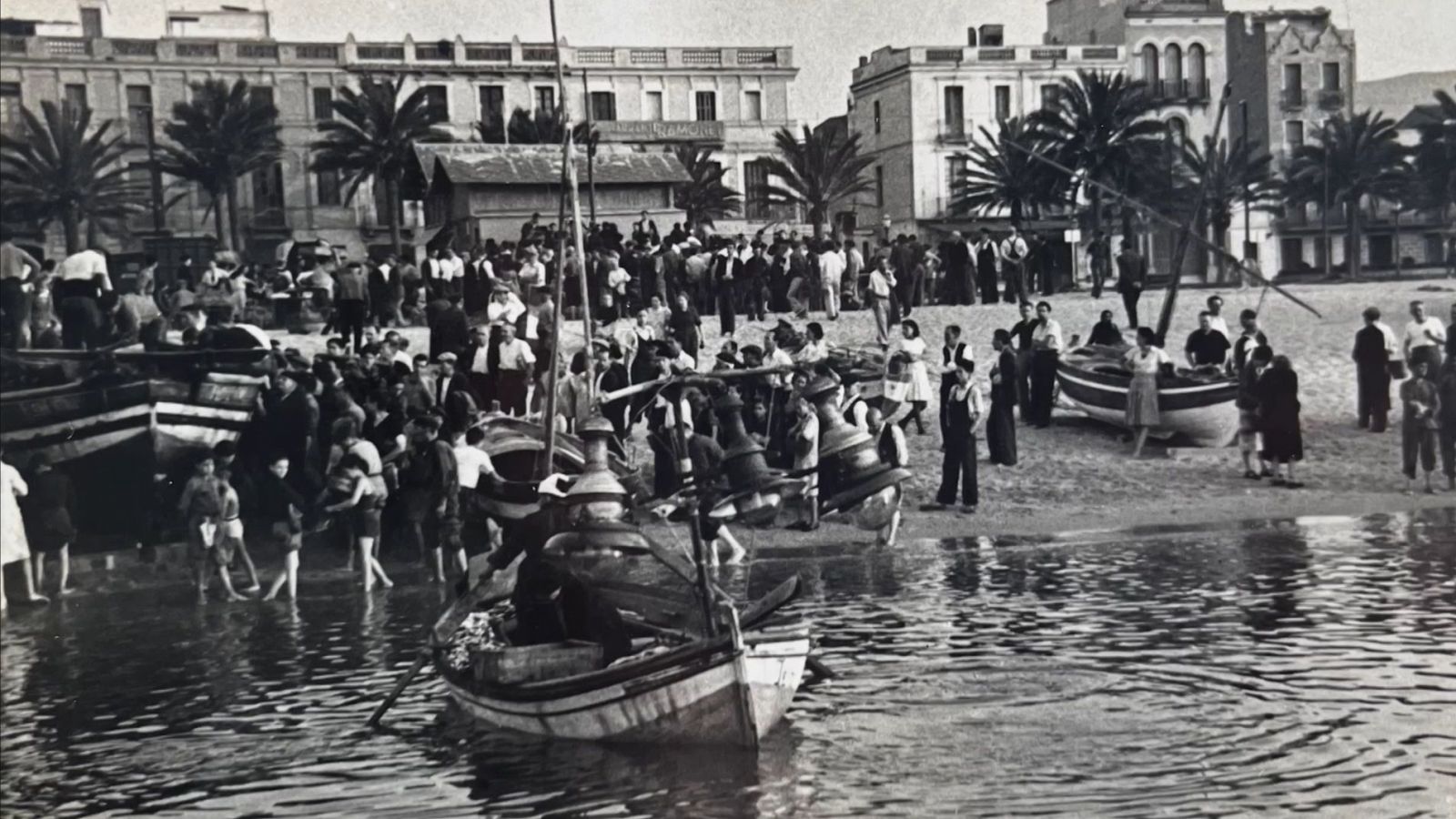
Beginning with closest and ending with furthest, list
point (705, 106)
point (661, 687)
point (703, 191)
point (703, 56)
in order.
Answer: point (661, 687)
point (703, 56)
point (705, 106)
point (703, 191)

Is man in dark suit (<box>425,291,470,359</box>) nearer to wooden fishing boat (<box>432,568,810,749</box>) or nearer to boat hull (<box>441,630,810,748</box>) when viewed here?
wooden fishing boat (<box>432,568,810,749</box>)

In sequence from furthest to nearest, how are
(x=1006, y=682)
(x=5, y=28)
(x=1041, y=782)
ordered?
(x=5, y=28), (x=1006, y=682), (x=1041, y=782)

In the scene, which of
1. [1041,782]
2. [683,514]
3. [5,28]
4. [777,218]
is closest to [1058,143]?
[777,218]

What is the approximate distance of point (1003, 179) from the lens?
11516 mm

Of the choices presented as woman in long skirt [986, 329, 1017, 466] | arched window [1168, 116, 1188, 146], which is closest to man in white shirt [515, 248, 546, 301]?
woman in long skirt [986, 329, 1017, 466]

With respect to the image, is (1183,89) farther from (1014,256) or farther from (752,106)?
(752,106)

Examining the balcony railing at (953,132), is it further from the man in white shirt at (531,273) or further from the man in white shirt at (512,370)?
the man in white shirt at (512,370)

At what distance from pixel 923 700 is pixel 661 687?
1.47 metres

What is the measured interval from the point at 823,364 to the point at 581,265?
183 centimetres

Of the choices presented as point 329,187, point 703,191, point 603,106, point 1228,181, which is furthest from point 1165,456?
point 329,187

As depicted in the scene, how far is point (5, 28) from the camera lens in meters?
10.1

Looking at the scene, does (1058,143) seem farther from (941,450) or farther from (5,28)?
(5,28)

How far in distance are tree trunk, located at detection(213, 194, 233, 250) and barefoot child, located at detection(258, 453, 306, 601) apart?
139cm

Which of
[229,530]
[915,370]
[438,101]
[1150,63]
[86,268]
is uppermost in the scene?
[1150,63]
